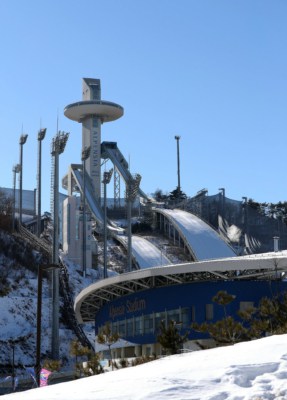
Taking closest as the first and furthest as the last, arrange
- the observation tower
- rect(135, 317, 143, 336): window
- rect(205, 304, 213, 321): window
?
rect(205, 304, 213, 321): window < rect(135, 317, 143, 336): window < the observation tower

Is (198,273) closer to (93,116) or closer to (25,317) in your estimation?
(25,317)

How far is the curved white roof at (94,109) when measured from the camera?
117 metres

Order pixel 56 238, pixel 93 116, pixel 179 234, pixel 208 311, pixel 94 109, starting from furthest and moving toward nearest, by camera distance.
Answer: pixel 93 116 < pixel 94 109 < pixel 179 234 < pixel 56 238 < pixel 208 311

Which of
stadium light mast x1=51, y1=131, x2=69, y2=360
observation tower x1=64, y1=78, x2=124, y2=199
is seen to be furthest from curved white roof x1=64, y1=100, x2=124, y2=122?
stadium light mast x1=51, y1=131, x2=69, y2=360

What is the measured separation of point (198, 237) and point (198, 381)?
279ft

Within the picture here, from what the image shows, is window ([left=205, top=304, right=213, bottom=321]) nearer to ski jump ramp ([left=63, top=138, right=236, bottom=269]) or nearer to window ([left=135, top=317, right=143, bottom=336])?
window ([left=135, top=317, right=143, bottom=336])

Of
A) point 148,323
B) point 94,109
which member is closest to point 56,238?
point 148,323

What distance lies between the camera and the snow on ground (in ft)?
39.4

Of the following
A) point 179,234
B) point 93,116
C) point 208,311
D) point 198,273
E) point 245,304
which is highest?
point 93,116

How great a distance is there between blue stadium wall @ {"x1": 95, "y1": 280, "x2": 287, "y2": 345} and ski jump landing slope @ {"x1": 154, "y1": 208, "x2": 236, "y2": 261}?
139 ft

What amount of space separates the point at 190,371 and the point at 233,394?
1.65 meters

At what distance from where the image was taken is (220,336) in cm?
3142

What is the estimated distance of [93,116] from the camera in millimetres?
117812

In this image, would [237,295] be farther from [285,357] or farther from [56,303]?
[285,357]
